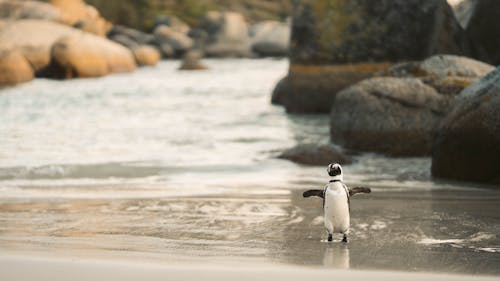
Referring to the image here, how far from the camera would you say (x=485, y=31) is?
14.2 metres

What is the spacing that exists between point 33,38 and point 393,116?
19898 mm

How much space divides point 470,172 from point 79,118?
27.3ft

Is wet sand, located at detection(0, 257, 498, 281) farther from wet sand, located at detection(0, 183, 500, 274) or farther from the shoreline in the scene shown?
wet sand, located at detection(0, 183, 500, 274)

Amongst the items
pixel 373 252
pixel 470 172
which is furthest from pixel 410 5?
pixel 373 252

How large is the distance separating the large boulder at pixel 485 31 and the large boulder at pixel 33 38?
1622cm

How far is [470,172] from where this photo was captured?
7703 mm

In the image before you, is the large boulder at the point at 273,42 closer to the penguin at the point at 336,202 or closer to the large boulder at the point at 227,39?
the large boulder at the point at 227,39

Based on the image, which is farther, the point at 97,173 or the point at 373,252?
the point at 97,173

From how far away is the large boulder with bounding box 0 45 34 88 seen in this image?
24219 mm

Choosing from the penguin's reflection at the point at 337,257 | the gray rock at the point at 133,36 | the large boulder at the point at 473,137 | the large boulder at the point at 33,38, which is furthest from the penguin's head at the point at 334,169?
the gray rock at the point at 133,36

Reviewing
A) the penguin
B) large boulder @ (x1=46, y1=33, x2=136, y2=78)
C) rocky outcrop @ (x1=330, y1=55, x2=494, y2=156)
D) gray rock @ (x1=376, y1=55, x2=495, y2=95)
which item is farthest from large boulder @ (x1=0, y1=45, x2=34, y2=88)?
the penguin

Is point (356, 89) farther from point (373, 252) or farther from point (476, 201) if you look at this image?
point (373, 252)

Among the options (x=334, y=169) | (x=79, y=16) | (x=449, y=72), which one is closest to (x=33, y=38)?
(x=79, y=16)

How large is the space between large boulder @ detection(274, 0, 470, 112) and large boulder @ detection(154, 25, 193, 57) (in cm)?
3258
